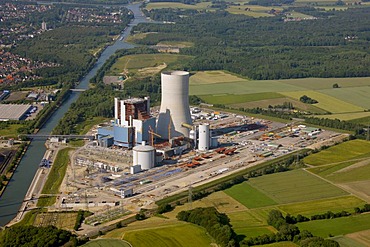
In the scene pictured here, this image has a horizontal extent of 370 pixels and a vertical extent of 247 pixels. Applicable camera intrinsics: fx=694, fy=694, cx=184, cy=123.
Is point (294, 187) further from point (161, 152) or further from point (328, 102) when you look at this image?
point (328, 102)

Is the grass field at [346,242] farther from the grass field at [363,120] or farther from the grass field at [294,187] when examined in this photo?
the grass field at [363,120]

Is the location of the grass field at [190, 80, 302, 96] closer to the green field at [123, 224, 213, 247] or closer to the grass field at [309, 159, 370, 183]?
the grass field at [309, 159, 370, 183]

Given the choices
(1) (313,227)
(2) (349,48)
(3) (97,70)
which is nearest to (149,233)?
(1) (313,227)

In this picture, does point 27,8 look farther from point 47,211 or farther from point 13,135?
point 47,211

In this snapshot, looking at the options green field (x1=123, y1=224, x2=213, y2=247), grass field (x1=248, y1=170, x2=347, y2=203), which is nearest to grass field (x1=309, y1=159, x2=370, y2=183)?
grass field (x1=248, y1=170, x2=347, y2=203)

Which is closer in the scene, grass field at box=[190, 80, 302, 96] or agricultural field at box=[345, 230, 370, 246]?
agricultural field at box=[345, 230, 370, 246]

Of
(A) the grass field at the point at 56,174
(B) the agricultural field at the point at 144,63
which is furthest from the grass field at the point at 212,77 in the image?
(A) the grass field at the point at 56,174
